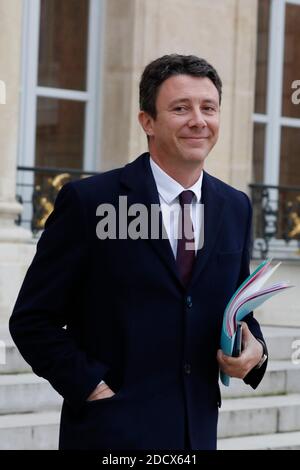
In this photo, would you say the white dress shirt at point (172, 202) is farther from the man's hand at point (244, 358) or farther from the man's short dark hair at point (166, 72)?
the man's hand at point (244, 358)

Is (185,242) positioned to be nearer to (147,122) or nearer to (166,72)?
(147,122)

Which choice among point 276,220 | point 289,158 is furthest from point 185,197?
point 289,158

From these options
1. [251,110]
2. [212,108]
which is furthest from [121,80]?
[212,108]

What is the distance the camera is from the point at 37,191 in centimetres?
902

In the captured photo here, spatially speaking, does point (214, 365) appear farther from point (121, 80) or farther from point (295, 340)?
point (121, 80)

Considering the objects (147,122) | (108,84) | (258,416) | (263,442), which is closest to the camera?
(147,122)

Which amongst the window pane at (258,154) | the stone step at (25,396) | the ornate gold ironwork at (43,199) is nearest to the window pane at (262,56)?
the window pane at (258,154)

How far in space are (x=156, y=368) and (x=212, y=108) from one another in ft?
2.22

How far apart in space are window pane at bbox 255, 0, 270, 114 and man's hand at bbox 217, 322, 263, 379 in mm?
7910

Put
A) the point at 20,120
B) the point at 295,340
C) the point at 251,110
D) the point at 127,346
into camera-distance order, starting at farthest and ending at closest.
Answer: the point at 251,110 < the point at 20,120 < the point at 295,340 < the point at 127,346

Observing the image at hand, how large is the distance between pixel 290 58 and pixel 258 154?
38.0 inches

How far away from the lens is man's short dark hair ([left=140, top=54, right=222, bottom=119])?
2.99 metres

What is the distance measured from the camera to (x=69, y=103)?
9609 mm

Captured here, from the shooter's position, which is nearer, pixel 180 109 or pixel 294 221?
pixel 180 109
